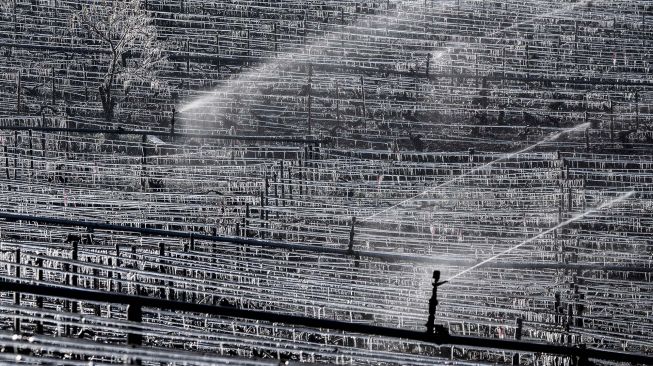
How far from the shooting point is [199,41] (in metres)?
17.1

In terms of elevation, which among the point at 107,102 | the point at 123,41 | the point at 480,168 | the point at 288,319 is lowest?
the point at 480,168

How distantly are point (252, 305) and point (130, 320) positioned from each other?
10.1 ft

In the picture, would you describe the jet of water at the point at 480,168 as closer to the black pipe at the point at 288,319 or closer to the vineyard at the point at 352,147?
the vineyard at the point at 352,147

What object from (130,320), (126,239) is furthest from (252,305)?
(130,320)

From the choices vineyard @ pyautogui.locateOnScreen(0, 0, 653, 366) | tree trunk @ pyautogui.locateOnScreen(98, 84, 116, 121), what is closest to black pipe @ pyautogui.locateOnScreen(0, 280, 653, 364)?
vineyard @ pyautogui.locateOnScreen(0, 0, 653, 366)

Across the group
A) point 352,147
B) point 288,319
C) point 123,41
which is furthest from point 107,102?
point 288,319

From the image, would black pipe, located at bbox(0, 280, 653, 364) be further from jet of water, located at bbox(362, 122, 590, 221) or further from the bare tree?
the bare tree

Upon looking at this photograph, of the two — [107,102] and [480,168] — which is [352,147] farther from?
[107,102]

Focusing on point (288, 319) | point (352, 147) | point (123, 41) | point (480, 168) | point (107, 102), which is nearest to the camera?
point (288, 319)

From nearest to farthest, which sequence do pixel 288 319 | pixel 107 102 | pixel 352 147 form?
pixel 288 319 < pixel 352 147 < pixel 107 102

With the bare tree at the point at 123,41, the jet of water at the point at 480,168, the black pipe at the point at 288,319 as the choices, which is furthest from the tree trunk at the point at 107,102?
the black pipe at the point at 288,319

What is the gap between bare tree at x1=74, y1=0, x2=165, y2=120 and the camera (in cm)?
1499

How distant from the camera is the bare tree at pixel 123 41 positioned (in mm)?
14992

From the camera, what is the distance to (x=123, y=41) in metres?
15.4
